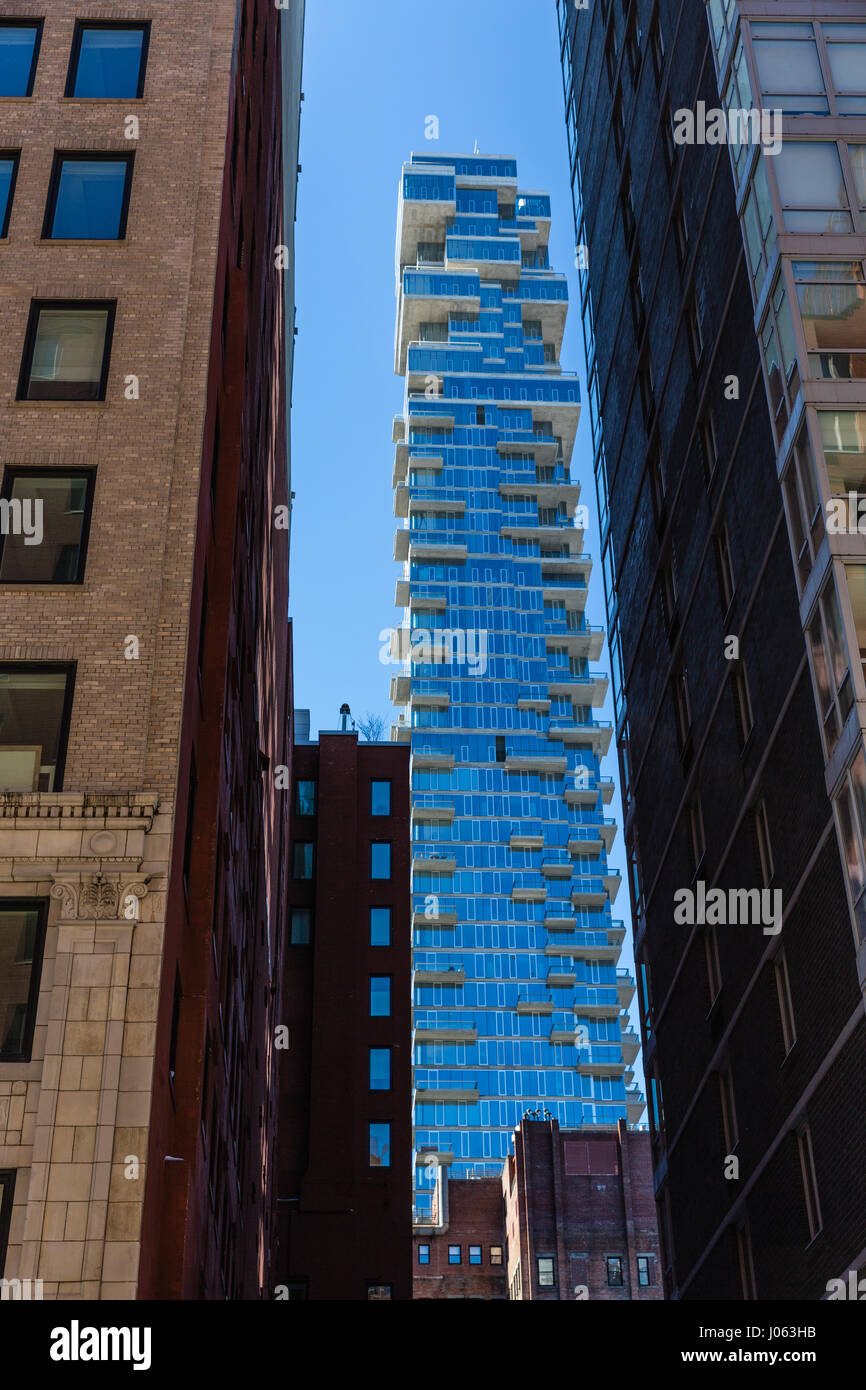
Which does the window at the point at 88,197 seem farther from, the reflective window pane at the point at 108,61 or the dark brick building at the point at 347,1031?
the dark brick building at the point at 347,1031

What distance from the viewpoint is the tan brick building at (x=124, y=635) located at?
23.7m

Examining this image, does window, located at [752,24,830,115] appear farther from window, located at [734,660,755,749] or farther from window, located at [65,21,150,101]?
window, located at [65,21,150,101]

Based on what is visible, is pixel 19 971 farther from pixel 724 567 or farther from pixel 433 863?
pixel 433 863

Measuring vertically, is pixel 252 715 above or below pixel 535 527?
below

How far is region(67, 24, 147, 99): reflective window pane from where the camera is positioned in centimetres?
3494

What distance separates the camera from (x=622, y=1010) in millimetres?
138500

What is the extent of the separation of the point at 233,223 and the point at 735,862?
18566mm

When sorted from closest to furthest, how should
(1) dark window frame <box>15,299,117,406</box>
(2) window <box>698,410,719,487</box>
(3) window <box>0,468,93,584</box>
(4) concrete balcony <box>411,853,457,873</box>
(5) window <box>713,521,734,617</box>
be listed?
(3) window <box>0,468,93,584</box>
(1) dark window frame <box>15,299,117,406</box>
(5) window <box>713,521,734,617</box>
(2) window <box>698,410,719,487</box>
(4) concrete balcony <box>411,853,457,873</box>

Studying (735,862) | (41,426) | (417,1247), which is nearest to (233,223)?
(41,426)

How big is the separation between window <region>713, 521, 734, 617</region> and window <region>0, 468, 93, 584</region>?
56.7 ft

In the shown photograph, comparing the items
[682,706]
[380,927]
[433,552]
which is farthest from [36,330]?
[433,552]

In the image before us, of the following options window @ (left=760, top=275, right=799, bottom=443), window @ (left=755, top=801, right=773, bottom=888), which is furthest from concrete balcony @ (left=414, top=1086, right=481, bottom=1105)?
window @ (left=760, top=275, right=799, bottom=443)
